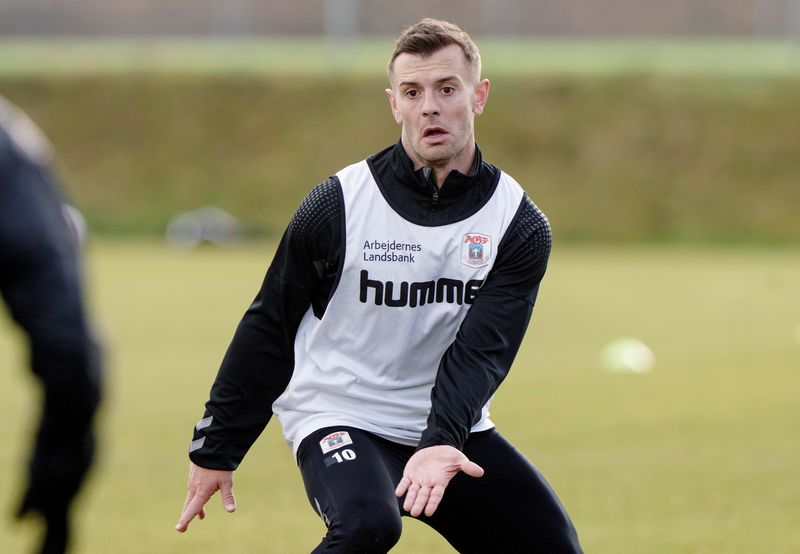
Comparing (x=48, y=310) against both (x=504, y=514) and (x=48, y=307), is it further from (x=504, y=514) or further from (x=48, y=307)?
(x=504, y=514)

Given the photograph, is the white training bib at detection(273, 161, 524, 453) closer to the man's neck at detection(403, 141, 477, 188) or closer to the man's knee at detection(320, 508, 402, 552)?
the man's neck at detection(403, 141, 477, 188)

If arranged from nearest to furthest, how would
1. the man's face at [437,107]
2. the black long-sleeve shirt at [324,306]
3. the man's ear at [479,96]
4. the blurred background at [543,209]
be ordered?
the black long-sleeve shirt at [324,306] < the man's face at [437,107] < the man's ear at [479,96] < the blurred background at [543,209]

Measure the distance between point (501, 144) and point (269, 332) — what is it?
2547 cm

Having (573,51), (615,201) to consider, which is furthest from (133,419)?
(573,51)

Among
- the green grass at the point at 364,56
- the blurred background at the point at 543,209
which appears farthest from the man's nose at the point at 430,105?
the green grass at the point at 364,56

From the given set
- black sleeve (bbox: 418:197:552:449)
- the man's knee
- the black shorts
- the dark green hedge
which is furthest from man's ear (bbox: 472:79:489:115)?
the dark green hedge

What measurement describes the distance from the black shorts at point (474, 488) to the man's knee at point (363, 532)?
0.14 metres

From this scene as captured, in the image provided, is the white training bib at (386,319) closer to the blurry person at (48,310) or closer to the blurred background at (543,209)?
the blurred background at (543,209)

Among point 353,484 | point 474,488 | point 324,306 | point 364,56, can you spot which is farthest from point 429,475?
point 364,56

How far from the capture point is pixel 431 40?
15.5ft

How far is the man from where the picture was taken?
4.60 meters

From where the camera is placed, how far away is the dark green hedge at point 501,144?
93.2ft

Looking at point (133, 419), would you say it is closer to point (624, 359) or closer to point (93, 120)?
point (624, 359)

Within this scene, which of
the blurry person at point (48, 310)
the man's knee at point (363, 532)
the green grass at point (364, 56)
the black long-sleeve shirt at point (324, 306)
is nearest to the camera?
the blurry person at point (48, 310)
